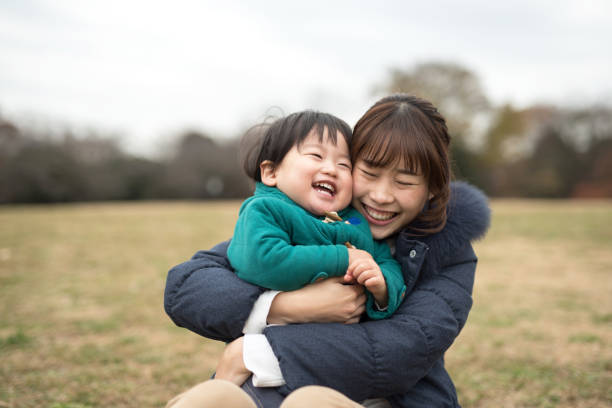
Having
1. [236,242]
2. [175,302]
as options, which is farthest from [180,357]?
[236,242]

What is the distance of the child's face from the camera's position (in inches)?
73.8

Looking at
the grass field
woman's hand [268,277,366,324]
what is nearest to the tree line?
the grass field

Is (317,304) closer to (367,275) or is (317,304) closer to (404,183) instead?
(367,275)

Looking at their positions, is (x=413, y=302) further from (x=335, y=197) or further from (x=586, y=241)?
(x=586, y=241)

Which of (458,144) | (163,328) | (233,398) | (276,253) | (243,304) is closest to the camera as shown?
(233,398)

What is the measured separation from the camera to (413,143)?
72.3 inches

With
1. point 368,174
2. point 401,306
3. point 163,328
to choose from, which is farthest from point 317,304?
point 163,328

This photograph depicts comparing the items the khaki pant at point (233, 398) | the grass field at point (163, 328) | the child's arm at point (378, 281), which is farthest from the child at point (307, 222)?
the grass field at point (163, 328)

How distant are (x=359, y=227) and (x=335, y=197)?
6.5 inches

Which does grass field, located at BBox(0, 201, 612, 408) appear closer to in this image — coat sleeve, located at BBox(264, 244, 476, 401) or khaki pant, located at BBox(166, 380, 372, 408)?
coat sleeve, located at BBox(264, 244, 476, 401)

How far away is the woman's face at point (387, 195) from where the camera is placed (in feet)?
6.21

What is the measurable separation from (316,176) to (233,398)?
90cm

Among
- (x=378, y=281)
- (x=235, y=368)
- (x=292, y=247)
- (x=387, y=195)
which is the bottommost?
(x=235, y=368)

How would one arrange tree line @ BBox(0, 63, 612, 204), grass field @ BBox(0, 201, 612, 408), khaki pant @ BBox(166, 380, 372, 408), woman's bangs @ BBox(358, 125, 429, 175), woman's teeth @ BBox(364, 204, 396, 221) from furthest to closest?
tree line @ BBox(0, 63, 612, 204) → grass field @ BBox(0, 201, 612, 408) → woman's teeth @ BBox(364, 204, 396, 221) → woman's bangs @ BBox(358, 125, 429, 175) → khaki pant @ BBox(166, 380, 372, 408)
